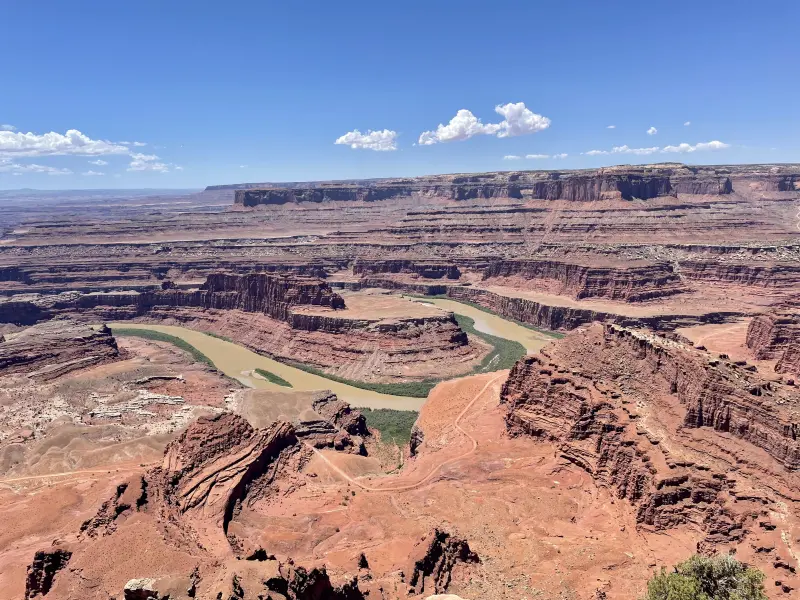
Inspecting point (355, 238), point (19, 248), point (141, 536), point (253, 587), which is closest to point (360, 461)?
point (141, 536)

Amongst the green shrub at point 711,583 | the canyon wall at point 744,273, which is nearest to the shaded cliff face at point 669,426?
the green shrub at point 711,583

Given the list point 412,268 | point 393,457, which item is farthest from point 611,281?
point 393,457

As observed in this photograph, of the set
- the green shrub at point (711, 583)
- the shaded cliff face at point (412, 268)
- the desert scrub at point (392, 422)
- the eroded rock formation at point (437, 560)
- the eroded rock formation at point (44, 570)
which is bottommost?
the desert scrub at point (392, 422)

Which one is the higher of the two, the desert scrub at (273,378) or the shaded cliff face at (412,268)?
the shaded cliff face at (412,268)

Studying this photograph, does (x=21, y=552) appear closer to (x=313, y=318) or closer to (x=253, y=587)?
(x=253, y=587)

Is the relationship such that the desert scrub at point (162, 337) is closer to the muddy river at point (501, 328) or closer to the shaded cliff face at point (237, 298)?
the shaded cliff face at point (237, 298)

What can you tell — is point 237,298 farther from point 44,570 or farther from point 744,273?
point 744,273

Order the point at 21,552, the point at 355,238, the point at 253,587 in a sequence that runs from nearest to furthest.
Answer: the point at 253,587 < the point at 21,552 < the point at 355,238
